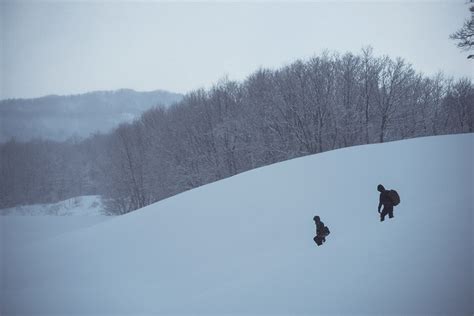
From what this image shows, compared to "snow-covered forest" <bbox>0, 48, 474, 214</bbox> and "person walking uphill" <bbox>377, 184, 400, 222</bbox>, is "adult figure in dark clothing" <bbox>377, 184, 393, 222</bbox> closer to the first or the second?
"person walking uphill" <bbox>377, 184, 400, 222</bbox>

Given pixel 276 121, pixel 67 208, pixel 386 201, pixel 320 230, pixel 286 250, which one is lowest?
pixel 286 250

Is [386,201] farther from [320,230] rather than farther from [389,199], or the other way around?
[320,230]

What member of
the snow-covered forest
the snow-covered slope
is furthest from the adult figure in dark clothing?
the snow-covered forest

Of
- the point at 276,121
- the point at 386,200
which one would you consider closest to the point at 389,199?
the point at 386,200

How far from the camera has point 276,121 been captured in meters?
27.6

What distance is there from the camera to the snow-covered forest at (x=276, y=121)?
87.6 ft

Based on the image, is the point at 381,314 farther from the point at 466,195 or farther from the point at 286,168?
the point at 286,168

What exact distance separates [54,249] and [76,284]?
5.06 m

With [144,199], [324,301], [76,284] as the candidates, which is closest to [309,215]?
[324,301]

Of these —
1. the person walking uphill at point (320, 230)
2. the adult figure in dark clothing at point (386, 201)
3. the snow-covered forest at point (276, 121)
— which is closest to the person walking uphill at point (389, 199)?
the adult figure in dark clothing at point (386, 201)

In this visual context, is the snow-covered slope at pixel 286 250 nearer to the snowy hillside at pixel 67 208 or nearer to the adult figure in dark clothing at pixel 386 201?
the adult figure in dark clothing at pixel 386 201

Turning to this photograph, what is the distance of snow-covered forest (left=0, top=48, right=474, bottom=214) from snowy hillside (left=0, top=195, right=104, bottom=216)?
7495mm

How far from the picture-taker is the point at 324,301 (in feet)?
15.9

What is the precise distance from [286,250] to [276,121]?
20461mm
